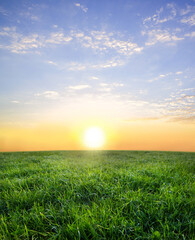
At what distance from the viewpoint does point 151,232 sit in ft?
8.73

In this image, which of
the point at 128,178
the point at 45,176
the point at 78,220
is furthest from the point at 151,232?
the point at 45,176

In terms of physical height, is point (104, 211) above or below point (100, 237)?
above

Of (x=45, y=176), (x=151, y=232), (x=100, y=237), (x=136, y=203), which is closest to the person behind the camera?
(x=100, y=237)

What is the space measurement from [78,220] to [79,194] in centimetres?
103

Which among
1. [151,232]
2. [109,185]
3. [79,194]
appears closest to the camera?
[151,232]

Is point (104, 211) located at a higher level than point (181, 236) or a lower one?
higher

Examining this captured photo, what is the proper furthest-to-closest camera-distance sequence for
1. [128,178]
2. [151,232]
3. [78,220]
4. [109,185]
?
[128,178]
[109,185]
[78,220]
[151,232]

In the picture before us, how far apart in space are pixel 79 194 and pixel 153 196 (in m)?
1.67

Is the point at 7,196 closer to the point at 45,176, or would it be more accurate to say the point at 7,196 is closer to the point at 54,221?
the point at 45,176

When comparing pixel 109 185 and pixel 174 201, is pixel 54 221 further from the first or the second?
pixel 174 201

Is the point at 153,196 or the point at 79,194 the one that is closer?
the point at 153,196

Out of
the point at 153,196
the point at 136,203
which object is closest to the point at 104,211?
the point at 136,203

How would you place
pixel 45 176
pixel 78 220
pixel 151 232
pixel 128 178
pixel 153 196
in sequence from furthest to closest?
1. pixel 45 176
2. pixel 128 178
3. pixel 153 196
4. pixel 78 220
5. pixel 151 232

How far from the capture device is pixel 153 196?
3.51 metres
